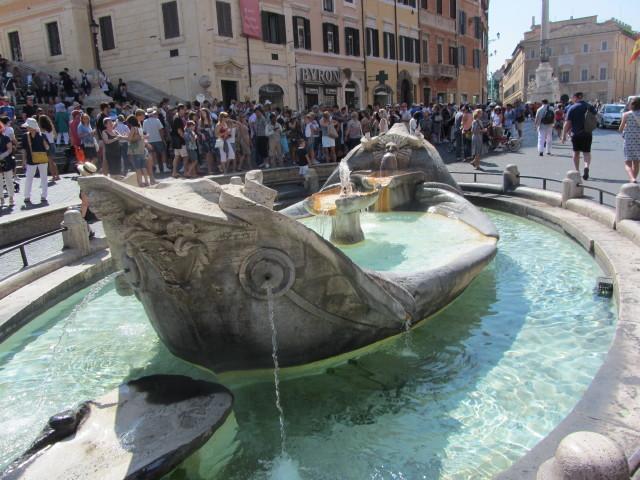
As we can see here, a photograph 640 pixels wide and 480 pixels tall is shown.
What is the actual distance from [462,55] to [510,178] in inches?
1594

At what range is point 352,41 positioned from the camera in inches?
1277

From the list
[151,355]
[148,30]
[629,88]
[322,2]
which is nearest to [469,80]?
[322,2]

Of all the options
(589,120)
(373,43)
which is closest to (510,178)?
(589,120)

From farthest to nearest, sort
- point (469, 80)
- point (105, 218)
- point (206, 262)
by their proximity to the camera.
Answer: point (469, 80) < point (206, 262) < point (105, 218)

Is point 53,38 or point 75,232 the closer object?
point 75,232

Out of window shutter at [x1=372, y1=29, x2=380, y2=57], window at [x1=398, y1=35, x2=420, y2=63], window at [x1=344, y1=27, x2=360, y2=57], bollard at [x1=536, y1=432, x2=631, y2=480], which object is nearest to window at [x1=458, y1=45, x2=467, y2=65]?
window at [x1=398, y1=35, x2=420, y2=63]

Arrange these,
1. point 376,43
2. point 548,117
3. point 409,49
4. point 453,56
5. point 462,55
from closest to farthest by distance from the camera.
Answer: point 548,117, point 376,43, point 409,49, point 453,56, point 462,55

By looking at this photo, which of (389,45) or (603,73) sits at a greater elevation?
(389,45)

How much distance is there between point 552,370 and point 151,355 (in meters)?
3.19

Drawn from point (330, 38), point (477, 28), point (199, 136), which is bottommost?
point (199, 136)

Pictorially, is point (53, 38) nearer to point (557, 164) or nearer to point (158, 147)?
point (158, 147)

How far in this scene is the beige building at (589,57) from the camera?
6981 cm

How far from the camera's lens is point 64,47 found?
24.7m

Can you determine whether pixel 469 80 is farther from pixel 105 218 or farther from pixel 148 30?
pixel 105 218
